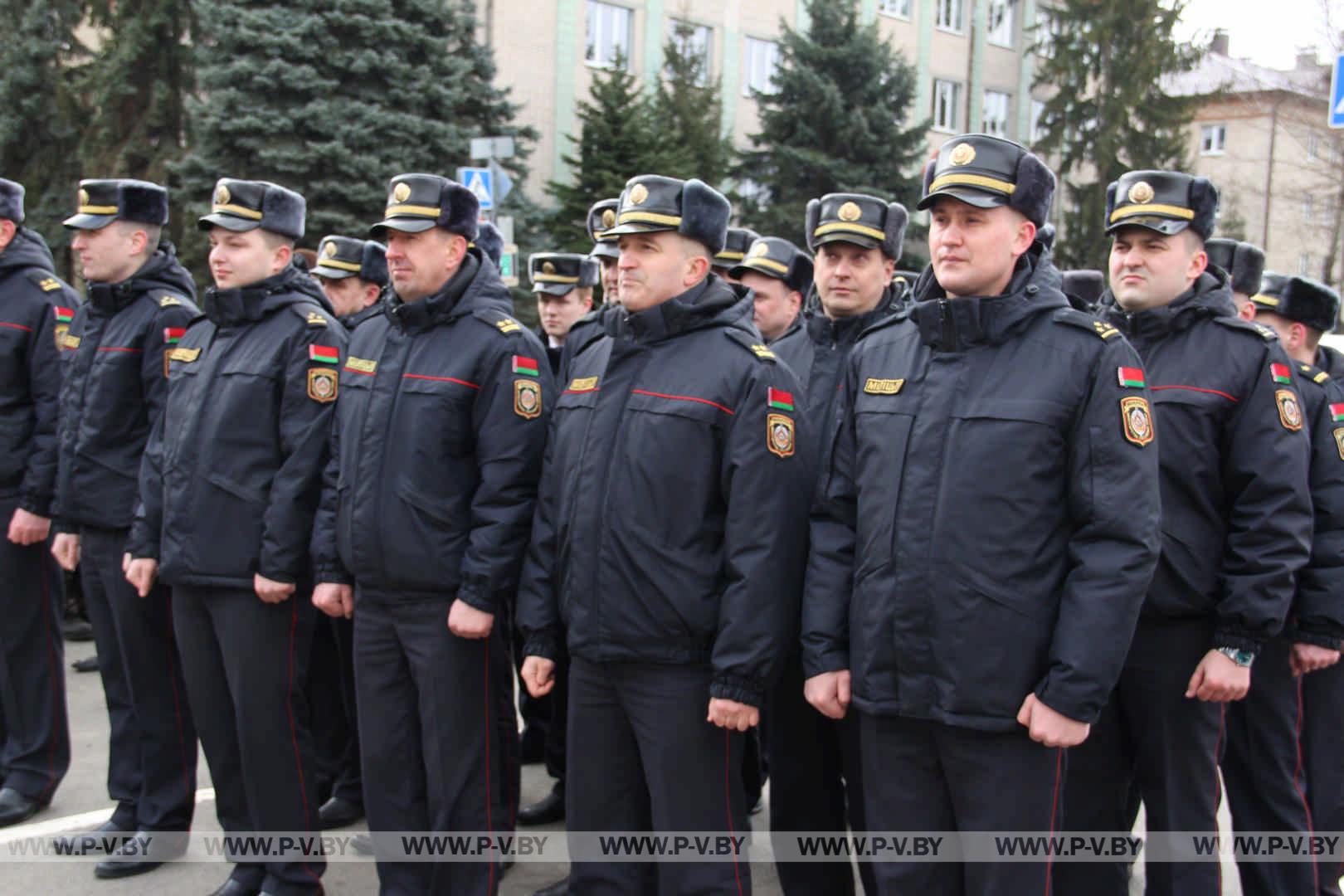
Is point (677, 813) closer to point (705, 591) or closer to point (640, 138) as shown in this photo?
point (705, 591)

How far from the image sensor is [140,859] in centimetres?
461

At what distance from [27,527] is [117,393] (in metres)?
0.95

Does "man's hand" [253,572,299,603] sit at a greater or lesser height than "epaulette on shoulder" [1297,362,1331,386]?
lesser

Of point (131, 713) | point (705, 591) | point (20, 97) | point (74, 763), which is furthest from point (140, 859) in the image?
point (20, 97)

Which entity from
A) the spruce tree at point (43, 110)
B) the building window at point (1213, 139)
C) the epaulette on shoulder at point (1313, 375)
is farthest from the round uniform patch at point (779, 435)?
the building window at point (1213, 139)

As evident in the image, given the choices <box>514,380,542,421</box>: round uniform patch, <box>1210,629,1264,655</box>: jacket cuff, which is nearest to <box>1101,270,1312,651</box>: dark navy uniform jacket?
<box>1210,629,1264,655</box>: jacket cuff

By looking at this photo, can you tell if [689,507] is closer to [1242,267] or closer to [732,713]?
[732,713]

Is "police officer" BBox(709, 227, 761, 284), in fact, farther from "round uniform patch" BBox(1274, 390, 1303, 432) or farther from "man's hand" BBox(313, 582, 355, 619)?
"round uniform patch" BBox(1274, 390, 1303, 432)

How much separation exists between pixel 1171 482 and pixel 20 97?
19.7 meters

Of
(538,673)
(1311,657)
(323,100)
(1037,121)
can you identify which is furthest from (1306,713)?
(1037,121)

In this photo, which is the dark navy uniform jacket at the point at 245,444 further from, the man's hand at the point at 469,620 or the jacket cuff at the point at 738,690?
the jacket cuff at the point at 738,690

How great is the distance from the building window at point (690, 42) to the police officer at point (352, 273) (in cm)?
1901

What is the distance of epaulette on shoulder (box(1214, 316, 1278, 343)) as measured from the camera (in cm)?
378

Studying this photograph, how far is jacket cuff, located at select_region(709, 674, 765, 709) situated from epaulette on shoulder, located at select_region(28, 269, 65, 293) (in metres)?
4.13
